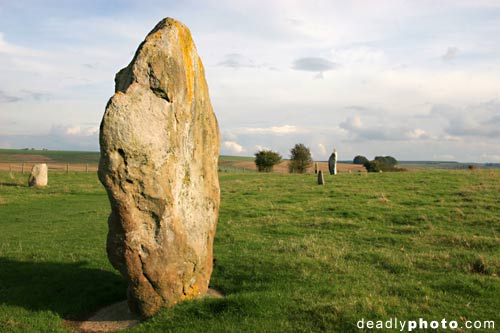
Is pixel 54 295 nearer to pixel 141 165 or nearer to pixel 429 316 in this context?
pixel 141 165

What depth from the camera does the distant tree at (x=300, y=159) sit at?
65688 mm

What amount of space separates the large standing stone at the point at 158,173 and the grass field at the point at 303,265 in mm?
844

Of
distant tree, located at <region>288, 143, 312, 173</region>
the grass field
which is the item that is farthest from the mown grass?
the grass field

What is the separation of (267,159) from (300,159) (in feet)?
19.3

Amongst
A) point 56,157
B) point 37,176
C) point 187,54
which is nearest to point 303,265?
point 187,54

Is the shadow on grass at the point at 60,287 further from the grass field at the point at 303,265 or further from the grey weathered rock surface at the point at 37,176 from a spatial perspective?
the grey weathered rock surface at the point at 37,176

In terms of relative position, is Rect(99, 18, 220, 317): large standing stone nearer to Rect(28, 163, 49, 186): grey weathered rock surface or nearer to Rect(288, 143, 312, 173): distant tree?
Rect(28, 163, 49, 186): grey weathered rock surface

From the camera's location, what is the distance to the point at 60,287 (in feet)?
35.9

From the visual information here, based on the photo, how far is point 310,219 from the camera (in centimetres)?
1873

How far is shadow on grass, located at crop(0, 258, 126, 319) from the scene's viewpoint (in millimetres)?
9938

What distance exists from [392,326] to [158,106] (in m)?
5.95

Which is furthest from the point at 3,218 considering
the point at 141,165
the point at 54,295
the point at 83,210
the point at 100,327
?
the point at 141,165

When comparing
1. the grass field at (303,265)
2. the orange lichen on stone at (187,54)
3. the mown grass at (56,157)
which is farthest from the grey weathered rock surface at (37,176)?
the mown grass at (56,157)

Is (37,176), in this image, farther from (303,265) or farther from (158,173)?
(158,173)
